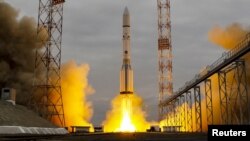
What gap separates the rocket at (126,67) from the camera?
264ft

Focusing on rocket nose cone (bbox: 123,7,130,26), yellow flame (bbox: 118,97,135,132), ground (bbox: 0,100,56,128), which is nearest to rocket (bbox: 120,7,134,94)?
rocket nose cone (bbox: 123,7,130,26)

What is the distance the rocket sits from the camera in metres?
80.4

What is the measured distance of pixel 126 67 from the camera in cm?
8050

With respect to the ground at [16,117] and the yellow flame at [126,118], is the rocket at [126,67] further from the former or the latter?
the ground at [16,117]

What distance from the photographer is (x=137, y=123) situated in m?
92.2

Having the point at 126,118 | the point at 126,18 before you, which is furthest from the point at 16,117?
the point at 126,18

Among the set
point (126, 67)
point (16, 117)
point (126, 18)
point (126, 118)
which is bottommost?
point (126, 118)

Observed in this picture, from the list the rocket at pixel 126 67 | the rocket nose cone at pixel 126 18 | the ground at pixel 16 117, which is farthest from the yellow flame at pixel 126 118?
the ground at pixel 16 117

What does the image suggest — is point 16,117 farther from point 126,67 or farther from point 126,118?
point 126,118

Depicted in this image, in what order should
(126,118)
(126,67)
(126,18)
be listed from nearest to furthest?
(126,67) < (126,18) < (126,118)

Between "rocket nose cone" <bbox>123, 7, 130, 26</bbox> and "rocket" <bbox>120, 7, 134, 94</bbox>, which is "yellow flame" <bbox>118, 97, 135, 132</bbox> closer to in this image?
"rocket" <bbox>120, 7, 134, 94</bbox>

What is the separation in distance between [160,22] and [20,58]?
42.2 m

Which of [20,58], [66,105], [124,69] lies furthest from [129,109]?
[20,58]

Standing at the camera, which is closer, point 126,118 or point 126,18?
point 126,18
